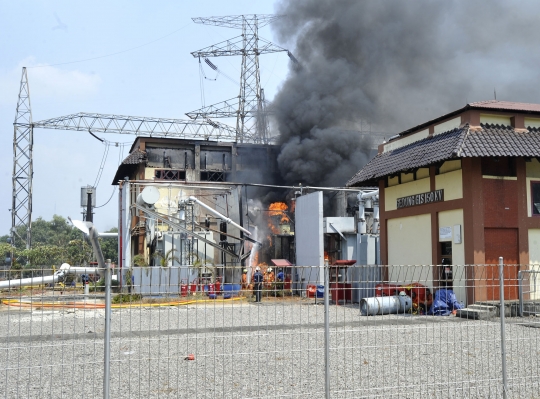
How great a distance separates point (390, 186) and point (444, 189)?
3605 mm

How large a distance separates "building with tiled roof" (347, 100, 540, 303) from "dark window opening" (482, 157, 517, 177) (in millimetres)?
30

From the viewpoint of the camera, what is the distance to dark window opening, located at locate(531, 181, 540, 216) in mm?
18922

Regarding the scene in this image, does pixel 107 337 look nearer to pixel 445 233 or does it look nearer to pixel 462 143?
pixel 462 143

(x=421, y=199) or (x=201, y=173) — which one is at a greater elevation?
(x=201, y=173)

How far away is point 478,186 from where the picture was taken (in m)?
18.1

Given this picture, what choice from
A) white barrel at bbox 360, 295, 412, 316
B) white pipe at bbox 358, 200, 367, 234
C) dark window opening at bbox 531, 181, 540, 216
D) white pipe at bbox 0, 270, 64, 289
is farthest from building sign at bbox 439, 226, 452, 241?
white pipe at bbox 0, 270, 64, 289

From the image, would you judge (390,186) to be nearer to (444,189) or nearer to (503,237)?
(444,189)

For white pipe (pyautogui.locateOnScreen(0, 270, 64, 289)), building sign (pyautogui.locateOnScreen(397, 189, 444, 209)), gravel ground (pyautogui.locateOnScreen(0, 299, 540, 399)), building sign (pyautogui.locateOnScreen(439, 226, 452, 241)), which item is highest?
building sign (pyautogui.locateOnScreen(397, 189, 444, 209))

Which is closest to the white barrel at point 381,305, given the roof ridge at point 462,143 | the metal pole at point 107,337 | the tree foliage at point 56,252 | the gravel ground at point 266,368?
the gravel ground at point 266,368

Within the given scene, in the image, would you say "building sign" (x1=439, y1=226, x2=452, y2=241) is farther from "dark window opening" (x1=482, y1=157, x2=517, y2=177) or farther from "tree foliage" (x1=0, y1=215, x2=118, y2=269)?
"tree foliage" (x1=0, y1=215, x2=118, y2=269)

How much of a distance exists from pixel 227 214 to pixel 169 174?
357 inches

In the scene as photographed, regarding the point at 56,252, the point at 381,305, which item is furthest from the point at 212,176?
the point at 381,305

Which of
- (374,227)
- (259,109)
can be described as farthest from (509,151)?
(259,109)

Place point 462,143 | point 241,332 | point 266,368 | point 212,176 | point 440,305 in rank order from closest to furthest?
point 241,332, point 266,368, point 440,305, point 462,143, point 212,176
